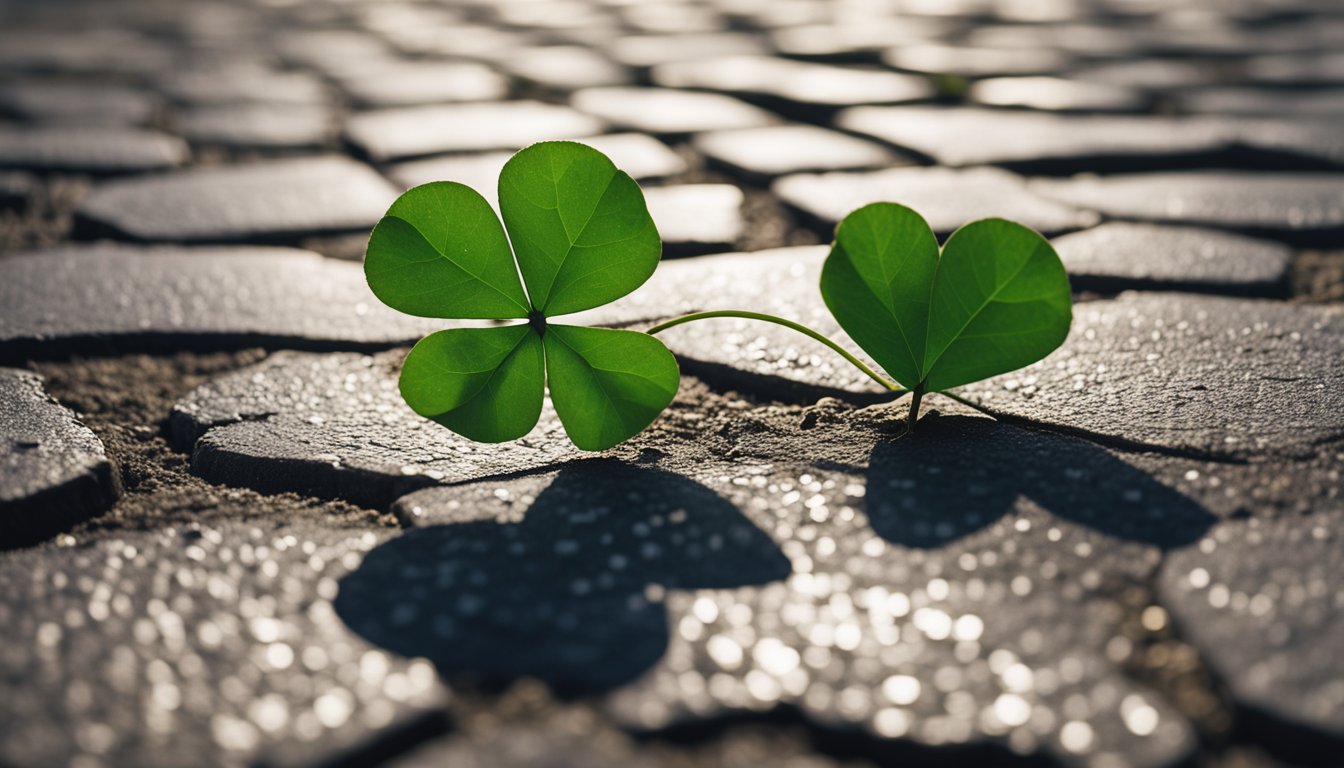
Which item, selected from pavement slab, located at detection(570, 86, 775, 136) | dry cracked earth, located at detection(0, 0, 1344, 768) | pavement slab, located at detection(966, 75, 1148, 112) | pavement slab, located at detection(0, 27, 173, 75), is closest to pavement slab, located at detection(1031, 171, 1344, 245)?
dry cracked earth, located at detection(0, 0, 1344, 768)

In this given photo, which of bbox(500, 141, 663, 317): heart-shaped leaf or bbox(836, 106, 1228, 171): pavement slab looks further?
bbox(836, 106, 1228, 171): pavement slab

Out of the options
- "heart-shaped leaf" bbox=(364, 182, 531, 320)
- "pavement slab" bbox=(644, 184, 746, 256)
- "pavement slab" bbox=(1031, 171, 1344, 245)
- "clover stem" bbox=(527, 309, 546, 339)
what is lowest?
"pavement slab" bbox=(644, 184, 746, 256)

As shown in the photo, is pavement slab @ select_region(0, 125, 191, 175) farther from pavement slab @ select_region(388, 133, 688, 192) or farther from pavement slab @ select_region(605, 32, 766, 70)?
pavement slab @ select_region(605, 32, 766, 70)

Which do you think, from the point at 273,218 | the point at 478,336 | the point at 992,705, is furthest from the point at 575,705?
the point at 273,218

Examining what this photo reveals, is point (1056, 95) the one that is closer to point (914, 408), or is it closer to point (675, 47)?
point (675, 47)

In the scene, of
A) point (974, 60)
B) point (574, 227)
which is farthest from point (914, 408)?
point (974, 60)

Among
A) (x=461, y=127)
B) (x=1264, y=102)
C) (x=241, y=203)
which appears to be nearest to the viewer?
(x=241, y=203)
